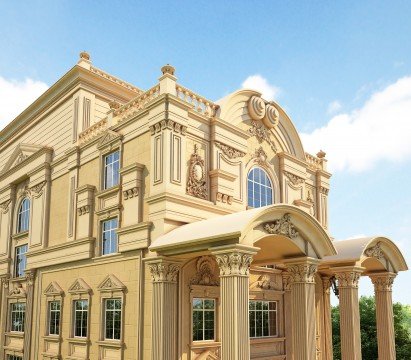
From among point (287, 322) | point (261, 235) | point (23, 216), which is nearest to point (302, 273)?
point (261, 235)

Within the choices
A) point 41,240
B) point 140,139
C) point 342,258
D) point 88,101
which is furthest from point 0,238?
point 342,258

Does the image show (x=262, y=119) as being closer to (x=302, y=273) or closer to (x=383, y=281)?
(x=302, y=273)

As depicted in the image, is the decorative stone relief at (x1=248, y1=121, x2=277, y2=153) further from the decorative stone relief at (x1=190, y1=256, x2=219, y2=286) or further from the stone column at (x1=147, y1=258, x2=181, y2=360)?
the stone column at (x1=147, y1=258, x2=181, y2=360)

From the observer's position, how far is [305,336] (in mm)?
14164

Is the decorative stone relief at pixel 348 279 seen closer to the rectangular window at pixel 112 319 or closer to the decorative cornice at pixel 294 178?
the decorative cornice at pixel 294 178

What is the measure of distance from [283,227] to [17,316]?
16.5 meters

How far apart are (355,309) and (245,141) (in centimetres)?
737

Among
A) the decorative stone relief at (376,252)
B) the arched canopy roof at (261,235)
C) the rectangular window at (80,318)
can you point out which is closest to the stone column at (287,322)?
the decorative stone relief at (376,252)

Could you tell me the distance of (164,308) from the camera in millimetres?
14422

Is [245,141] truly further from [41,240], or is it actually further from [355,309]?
[41,240]

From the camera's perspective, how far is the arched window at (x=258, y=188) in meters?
19.3

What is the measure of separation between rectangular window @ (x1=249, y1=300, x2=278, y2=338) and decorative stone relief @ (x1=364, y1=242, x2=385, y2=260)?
13.6 feet

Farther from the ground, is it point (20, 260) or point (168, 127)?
point (168, 127)

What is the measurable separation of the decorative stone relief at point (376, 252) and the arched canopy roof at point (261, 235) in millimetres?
3366
